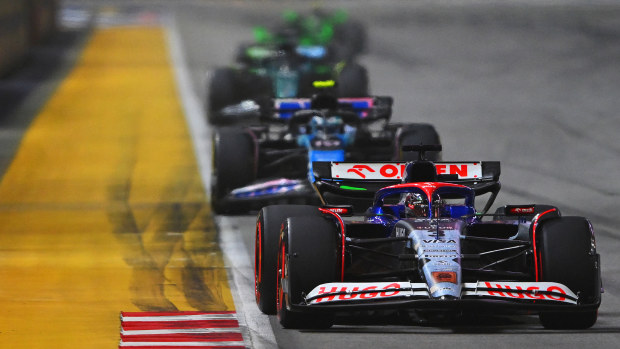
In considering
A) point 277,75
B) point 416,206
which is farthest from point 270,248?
→ point 277,75

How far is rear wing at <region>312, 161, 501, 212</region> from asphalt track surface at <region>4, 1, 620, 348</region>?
1403mm

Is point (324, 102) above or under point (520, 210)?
under

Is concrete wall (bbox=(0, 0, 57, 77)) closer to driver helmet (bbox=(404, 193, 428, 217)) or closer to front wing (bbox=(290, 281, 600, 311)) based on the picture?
driver helmet (bbox=(404, 193, 428, 217))

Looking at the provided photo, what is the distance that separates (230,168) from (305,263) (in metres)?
7.45

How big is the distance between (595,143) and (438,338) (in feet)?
52.4

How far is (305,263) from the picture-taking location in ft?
33.8

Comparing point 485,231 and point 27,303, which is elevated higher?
point 485,231

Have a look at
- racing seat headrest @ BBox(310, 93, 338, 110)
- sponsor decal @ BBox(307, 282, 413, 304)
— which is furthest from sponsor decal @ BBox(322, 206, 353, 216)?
racing seat headrest @ BBox(310, 93, 338, 110)

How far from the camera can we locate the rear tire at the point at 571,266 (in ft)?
33.9

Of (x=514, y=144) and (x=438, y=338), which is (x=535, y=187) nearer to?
(x=514, y=144)

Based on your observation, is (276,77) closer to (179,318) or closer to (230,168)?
(230,168)

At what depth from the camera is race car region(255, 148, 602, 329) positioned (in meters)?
10.0

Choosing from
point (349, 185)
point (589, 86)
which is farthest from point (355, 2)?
point (349, 185)

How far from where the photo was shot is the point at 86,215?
1784 cm
